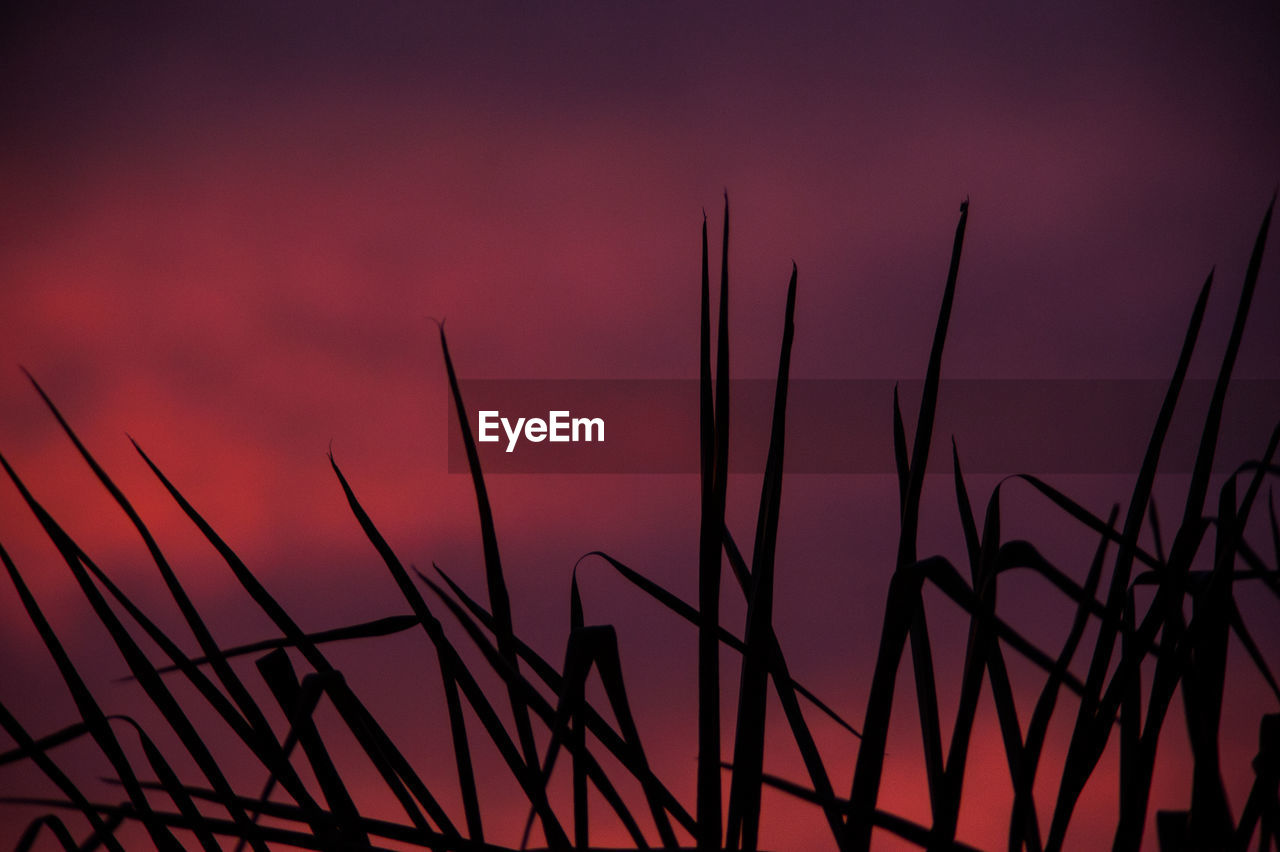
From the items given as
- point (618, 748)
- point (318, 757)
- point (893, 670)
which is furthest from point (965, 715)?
point (318, 757)

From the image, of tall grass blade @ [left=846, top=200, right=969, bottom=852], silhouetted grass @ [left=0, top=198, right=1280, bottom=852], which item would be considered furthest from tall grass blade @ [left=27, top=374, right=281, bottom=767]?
tall grass blade @ [left=846, top=200, right=969, bottom=852]

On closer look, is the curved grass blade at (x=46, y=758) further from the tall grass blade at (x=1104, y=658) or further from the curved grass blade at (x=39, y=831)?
the tall grass blade at (x=1104, y=658)

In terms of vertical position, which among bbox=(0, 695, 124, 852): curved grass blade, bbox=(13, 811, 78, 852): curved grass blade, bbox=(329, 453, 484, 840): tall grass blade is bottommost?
bbox=(13, 811, 78, 852): curved grass blade

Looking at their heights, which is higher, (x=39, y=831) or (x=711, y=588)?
(x=711, y=588)

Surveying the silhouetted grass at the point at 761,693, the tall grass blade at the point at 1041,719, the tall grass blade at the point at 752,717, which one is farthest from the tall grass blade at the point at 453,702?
the tall grass blade at the point at 1041,719

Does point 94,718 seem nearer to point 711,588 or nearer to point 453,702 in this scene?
point 453,702

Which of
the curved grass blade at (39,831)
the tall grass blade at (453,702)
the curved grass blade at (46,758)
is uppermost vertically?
the tall grass blade at (453,702)

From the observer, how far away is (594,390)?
8.16 feet

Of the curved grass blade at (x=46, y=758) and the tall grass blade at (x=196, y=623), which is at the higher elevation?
the tall grass blade at (x=196, y=623)

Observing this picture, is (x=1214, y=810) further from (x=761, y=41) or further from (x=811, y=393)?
(x=761, y=41)

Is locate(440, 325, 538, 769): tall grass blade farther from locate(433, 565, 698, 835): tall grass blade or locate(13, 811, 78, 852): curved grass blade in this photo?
locate(13, 811, 78, 852): curved grass blade

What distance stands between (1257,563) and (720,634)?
20cm

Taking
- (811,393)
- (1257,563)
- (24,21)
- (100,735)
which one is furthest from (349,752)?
(24,21)

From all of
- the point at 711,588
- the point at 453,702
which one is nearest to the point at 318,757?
the point at 453,702
